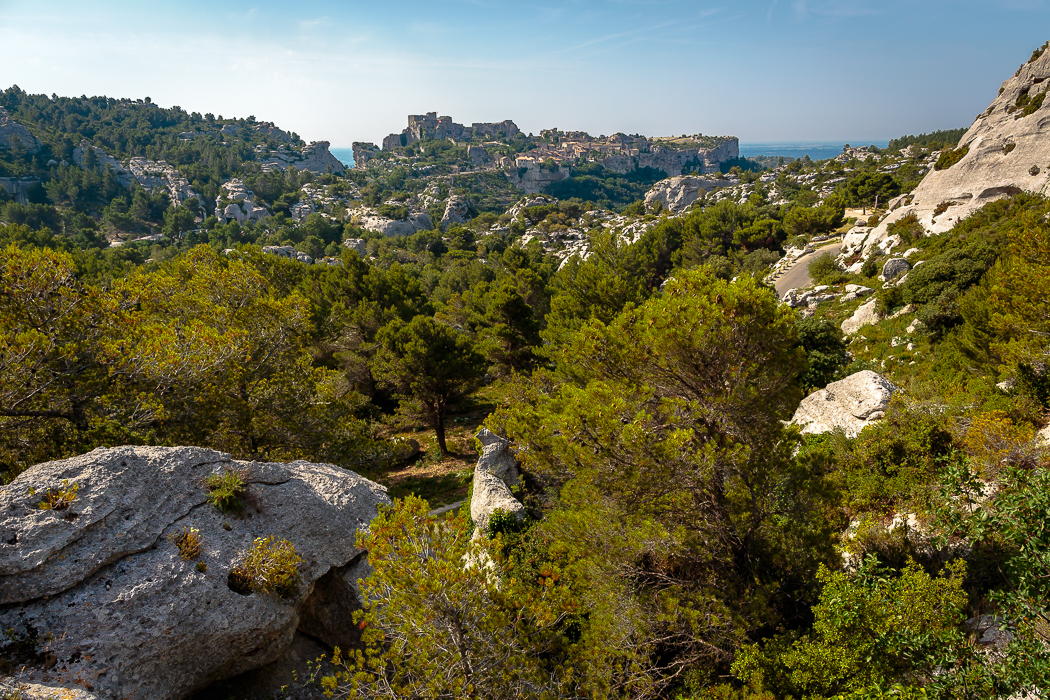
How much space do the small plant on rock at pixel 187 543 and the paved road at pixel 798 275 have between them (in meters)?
38.2

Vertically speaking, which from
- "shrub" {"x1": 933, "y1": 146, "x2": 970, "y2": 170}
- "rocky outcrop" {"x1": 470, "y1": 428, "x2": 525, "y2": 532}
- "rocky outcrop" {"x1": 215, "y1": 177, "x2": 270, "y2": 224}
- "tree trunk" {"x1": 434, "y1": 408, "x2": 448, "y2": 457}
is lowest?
"tree trunk" {"x1": 434, "y1": 408, "x2": 448, "y2": 457}

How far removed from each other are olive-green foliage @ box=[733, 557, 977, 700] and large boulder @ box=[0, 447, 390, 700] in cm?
891

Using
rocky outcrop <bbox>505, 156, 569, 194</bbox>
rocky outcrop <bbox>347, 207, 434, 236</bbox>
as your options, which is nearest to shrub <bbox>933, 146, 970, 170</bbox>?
rocky outcrop <bbox>347, 207, 434, 236</bbox>

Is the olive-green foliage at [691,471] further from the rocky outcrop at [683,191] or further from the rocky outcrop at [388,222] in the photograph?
the rocky outcrop at [683,191]

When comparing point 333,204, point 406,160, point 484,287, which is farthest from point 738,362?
point 406,160

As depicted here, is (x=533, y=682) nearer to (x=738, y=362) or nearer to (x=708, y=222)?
(x=738, y=362)

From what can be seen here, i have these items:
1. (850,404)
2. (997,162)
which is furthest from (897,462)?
(997,162)

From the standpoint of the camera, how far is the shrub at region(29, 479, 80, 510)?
21.1 ft

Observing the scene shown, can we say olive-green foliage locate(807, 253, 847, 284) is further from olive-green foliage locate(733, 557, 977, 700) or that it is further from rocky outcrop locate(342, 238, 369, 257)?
rocky outcrop locate(342, 238, 369, 257)

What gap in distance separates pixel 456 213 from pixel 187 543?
113 meters

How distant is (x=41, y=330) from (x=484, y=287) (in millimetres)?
23635

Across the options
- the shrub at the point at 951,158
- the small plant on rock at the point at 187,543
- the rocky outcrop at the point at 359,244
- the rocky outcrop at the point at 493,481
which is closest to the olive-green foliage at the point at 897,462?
the rocky outcrop at the point at 493,481

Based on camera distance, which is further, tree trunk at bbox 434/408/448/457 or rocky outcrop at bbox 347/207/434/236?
rocky outcrop at bbox 347/207/434/236

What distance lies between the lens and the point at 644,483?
7711 millimetres
